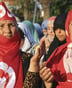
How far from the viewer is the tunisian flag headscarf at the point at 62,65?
3.56 metres

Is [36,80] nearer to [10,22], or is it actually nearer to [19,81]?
[19,81]

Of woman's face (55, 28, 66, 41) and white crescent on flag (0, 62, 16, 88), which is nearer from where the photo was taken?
white crescent on flag (0, 62, 16, 88)

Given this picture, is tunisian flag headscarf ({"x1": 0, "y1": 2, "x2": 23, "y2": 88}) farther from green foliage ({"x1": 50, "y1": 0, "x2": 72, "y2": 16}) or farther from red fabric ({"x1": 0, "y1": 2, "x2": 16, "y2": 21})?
green foliage ({"x1": 50, "y1": 0, "x2": 72, "y2": 16})

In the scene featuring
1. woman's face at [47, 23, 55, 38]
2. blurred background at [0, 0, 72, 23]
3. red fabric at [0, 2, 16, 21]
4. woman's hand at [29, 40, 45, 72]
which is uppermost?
blurred background at [0, 0, 72, 23]

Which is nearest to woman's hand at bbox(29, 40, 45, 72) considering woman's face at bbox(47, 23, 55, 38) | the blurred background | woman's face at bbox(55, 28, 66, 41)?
woman's face at bbox(55, 28, 66, 41)

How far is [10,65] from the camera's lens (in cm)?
388

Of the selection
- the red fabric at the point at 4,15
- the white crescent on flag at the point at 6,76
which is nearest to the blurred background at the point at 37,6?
the red fabric at the point at 4,15

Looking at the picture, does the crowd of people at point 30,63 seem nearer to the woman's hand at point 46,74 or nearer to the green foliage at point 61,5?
the woman's hand at point 46,74

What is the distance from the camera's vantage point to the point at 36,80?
3.66 m

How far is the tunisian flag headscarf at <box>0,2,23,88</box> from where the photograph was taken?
12.6 ft

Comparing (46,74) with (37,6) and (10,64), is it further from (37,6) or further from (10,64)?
(37,6)

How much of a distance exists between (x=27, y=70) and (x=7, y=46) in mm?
362

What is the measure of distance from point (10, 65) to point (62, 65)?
54 centimetres

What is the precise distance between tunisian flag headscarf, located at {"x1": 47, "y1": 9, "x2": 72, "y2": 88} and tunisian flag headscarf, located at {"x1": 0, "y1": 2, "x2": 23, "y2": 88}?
1.31 ft
